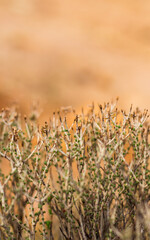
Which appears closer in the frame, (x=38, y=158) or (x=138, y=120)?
(x=38, y=158)

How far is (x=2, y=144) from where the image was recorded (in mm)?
3932

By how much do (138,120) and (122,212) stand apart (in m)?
1.19

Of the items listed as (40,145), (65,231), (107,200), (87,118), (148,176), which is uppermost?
(87,118)

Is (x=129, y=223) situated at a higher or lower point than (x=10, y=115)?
lower

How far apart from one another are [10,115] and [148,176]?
5.96ft

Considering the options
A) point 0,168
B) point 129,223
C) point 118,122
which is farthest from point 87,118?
point 129,223

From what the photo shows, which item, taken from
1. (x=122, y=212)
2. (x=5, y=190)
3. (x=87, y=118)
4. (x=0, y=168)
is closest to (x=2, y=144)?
(x=0, y=168)

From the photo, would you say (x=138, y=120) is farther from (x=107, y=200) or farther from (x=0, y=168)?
(x=0, y=168)

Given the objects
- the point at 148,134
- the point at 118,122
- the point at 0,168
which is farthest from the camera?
the point at 118,122

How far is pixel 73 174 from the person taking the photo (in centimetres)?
393

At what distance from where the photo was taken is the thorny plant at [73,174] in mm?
3697

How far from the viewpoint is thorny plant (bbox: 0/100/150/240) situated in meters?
3.70

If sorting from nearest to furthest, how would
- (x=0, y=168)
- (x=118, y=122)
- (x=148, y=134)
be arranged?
(x=0, y=168) < (x=148, y=134) < (x=118, y=122)

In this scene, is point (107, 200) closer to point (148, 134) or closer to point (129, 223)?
point (129, 223)
